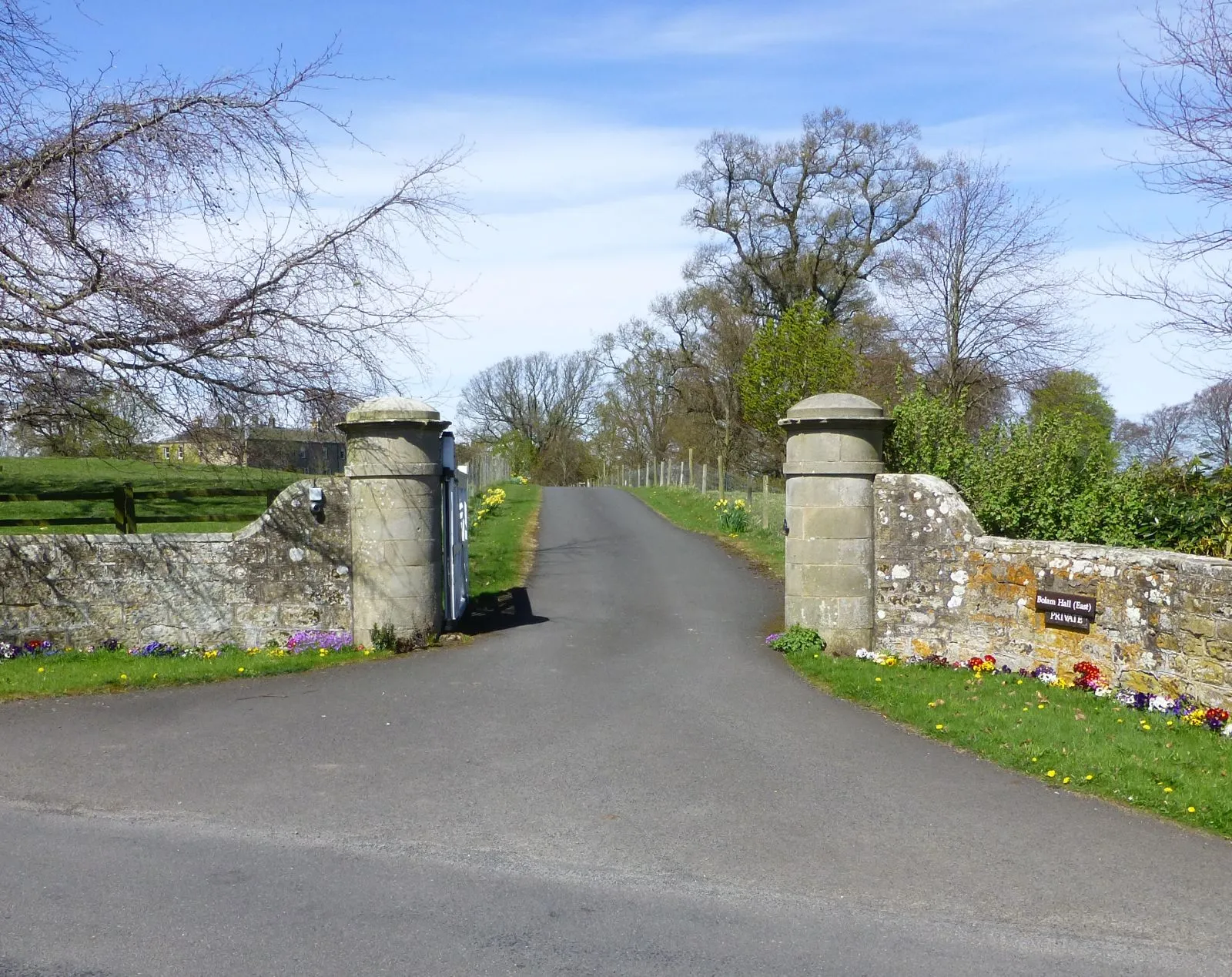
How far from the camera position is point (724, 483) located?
118ft

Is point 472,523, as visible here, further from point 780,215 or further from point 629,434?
point 629,434

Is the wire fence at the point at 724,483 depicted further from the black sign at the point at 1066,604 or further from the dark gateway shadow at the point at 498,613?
the dark gateway shadow at the point at 498,613

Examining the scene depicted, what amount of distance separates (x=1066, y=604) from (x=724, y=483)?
27.2 m

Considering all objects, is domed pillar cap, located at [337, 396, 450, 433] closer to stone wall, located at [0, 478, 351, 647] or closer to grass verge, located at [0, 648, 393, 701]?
stone wall, located at [0, 478, 351, 647]

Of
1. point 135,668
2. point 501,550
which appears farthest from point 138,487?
point 135,668

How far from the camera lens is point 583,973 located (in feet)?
13.4

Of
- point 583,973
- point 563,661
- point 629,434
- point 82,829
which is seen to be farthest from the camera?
point 629,434

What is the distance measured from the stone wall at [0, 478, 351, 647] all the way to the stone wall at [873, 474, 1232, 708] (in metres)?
5.58

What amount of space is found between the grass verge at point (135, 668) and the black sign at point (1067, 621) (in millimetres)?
6148

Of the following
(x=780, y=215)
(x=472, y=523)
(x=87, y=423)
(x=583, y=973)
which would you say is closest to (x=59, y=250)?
(x=87, y=423)

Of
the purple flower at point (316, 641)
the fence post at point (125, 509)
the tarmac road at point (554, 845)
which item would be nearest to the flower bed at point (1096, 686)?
the tarmac road at point (554, 845)

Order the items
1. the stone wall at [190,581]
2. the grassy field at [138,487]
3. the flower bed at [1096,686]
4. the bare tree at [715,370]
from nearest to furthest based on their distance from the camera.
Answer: the flower bed at [1096,686]
the stone wall at [190,581]
the grassy field at [138,487]
the bare tree at [715,370]

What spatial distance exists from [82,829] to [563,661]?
5.15m

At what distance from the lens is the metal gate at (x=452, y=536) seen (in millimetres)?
11461
